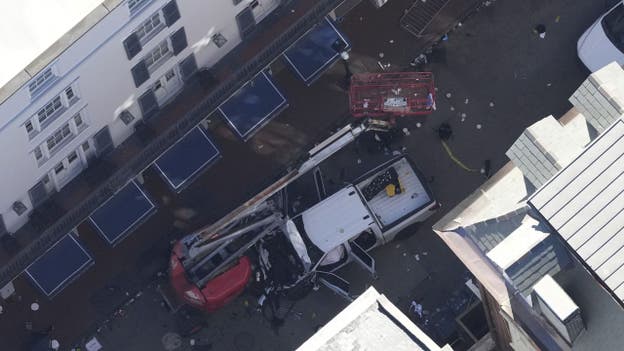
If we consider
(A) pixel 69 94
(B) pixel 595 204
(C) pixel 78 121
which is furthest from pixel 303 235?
(B) pixel 595 204

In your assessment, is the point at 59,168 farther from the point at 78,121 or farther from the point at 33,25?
the point at 33,25

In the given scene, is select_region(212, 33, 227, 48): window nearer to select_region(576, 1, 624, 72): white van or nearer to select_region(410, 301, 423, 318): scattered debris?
select_region(410, 301, 423, 318): scattered debris

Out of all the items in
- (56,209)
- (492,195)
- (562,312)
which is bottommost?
(562,312)

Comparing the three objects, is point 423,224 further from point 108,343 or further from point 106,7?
point 106,7

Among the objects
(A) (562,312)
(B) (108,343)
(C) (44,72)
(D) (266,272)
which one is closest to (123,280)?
(B) (108,343)

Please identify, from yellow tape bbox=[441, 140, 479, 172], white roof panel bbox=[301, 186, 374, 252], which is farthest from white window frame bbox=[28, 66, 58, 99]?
yellow tape bbox=[441, 140, 479, 172]

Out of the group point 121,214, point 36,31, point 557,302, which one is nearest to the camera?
point 557,302

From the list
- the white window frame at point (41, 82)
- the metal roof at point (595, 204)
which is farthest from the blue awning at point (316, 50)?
the metal roof at point (595, 204)
